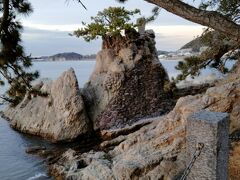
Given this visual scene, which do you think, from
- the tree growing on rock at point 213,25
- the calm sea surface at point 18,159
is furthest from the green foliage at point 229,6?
the calm sea surface at point 18,159

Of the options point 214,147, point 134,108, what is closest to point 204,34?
point 214,147

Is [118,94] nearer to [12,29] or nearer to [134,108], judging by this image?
[134,108]

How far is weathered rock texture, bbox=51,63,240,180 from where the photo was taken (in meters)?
8.41

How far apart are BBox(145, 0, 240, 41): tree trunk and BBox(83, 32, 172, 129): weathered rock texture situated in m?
14.0

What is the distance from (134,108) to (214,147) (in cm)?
1462

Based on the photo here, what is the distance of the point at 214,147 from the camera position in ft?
13.2

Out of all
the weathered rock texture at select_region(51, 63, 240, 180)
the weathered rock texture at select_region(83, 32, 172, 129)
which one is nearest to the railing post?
the weathered rock texture at select_region(51, 63, 240, 180)

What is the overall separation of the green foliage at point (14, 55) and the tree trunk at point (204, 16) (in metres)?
2.59

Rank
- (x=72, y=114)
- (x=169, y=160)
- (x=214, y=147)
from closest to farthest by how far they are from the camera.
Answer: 1. (x=214, y=147)
2. (x=169, y=160)
3. (x=72, y=114)

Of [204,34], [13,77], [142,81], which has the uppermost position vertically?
[204,34]

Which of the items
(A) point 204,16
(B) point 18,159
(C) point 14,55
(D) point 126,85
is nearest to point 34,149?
(B) point 18,159

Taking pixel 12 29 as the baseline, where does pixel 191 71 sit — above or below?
below

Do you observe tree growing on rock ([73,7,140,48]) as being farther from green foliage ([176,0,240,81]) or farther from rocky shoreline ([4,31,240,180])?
green foliage ([176,0,240,81])

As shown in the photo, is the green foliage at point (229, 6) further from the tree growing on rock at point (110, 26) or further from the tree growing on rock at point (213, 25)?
the tree growing on rock at point (110, 26)
